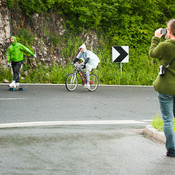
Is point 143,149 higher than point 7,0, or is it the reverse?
point 7,0

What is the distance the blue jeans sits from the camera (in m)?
6.20

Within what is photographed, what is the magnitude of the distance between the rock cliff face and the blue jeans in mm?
15778

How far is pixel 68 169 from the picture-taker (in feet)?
18.1

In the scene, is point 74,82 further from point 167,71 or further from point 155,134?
point 167,71

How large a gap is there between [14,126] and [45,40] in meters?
14.7

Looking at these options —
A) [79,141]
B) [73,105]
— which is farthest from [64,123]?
[73,105]

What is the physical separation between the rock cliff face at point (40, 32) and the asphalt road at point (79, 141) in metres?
8.38

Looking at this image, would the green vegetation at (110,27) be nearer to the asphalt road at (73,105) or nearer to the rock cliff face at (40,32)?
the rock cliff face at (40,32)

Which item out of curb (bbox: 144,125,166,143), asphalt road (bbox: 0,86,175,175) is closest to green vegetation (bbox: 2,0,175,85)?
asphalt road (bbox: 0,86,175,175)

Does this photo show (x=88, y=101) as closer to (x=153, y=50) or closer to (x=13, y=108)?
(x=13, y=108)

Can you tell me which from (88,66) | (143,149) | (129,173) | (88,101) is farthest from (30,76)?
(129,173)

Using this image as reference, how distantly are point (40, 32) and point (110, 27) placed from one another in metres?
4.34

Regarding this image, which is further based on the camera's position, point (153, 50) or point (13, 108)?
point (13, 108)

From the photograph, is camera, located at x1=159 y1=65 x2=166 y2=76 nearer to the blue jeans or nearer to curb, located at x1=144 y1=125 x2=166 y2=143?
the blue jeans
